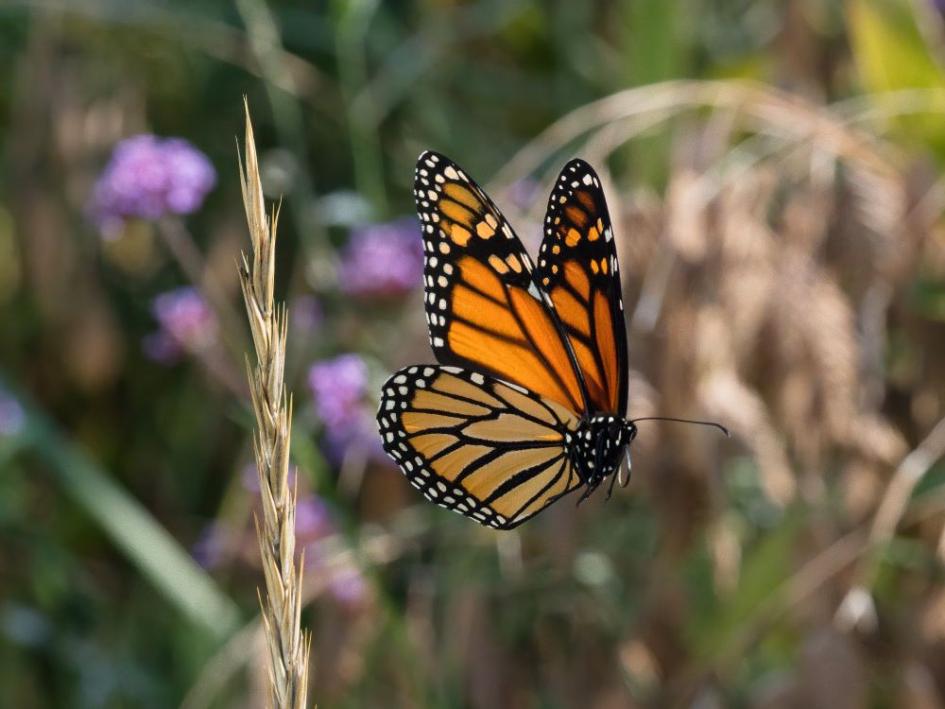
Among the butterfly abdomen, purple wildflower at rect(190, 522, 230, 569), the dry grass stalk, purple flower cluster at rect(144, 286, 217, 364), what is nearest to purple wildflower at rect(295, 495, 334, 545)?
purple wildflower at rect(190, 522, 230, 569)

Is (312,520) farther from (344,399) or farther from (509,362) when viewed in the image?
(509,362)

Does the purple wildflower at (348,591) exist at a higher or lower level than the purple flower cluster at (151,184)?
lower

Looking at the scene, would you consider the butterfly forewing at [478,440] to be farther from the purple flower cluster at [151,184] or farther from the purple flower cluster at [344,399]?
the purple flower cluster at [151,184]

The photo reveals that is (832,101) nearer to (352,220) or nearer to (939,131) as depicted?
Result: (939,131)

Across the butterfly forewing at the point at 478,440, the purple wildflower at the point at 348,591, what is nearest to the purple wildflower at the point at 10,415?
the purple wildflower at the point at 348,591

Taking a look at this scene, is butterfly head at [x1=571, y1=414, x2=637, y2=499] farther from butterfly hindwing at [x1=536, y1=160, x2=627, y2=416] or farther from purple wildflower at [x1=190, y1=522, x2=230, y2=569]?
purple wildflower at [x1=190, y1=522, x2=230, y2=569]

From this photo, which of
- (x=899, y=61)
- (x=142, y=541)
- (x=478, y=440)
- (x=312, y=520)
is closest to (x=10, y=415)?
(x=142, y=541)

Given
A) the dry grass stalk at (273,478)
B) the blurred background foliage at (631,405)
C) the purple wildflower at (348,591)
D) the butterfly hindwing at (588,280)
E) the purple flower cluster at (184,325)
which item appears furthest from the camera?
the purple wildflower at (348,591)
